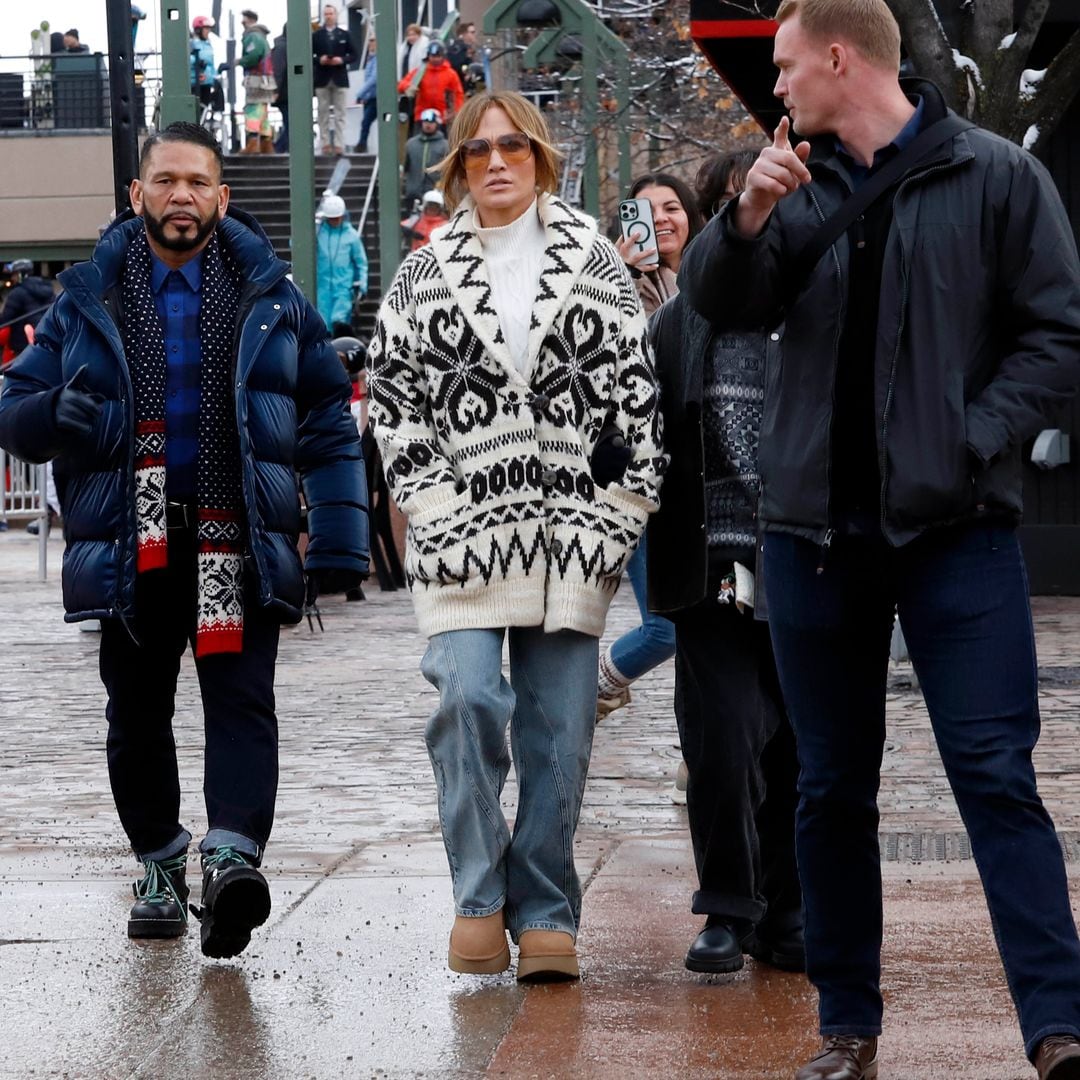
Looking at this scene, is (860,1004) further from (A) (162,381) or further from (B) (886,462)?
(A) (162,381)

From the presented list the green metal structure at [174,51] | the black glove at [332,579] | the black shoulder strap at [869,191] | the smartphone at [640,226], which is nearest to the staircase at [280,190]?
the green metal structure at [174,51]

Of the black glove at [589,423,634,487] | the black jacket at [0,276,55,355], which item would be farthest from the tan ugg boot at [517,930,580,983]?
the black jacket at [0,276,55,355]

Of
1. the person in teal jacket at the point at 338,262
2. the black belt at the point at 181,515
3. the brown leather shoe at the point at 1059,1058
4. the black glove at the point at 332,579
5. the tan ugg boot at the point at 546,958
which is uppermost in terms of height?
the black belt at the point at 181,515

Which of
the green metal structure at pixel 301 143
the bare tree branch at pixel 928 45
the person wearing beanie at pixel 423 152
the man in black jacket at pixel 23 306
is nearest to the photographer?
the bare tree branch at pixel 928 45

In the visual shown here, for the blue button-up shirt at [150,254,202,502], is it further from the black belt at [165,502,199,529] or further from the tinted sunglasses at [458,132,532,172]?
the tinted sunglasses at [458,132,532,172]

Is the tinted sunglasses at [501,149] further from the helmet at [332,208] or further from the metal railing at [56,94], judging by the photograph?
the metal railing at [56,94]

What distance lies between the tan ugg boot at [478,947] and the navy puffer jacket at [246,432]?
0.94 metres

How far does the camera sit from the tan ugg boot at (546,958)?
473 centimetres

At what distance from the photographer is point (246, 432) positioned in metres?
5.16

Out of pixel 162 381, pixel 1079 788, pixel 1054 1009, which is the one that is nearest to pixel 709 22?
pixel 1079 788

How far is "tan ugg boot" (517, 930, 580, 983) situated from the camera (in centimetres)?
473

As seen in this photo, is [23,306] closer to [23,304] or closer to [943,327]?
[23,304]

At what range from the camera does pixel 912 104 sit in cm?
400

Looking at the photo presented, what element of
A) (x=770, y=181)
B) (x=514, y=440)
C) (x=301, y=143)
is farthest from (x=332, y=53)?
(x=770, y=181)
